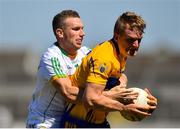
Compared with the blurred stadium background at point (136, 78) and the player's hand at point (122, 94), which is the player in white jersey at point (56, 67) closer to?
the player's hand at point (122, 94)

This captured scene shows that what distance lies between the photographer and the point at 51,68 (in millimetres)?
13125

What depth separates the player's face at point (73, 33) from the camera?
1327 cm

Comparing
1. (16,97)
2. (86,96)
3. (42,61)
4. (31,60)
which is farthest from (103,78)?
(16,97)

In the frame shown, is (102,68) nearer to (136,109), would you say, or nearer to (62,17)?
(136,109)

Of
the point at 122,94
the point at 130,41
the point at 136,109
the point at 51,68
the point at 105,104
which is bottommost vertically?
the point at 136,109

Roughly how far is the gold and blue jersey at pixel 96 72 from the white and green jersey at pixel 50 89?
210 mm

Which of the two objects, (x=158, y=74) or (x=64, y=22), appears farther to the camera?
(x=158, y=74)

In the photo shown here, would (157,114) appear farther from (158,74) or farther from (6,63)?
(6,63)

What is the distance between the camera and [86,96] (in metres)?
12.3

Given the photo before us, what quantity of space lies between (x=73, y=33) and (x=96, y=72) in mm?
1200

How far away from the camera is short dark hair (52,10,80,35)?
44.1 ft

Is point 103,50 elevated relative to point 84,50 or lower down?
elevated

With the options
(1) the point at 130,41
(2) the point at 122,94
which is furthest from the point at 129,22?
(2) the point at 122,94

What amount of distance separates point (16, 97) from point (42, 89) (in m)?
35.0
